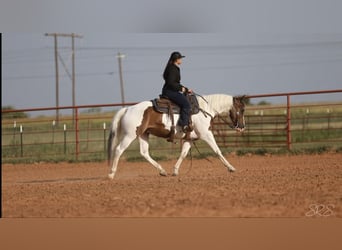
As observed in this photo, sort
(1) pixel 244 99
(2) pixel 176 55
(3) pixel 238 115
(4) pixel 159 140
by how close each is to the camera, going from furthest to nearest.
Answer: (4) pixel 159 140, (3) pixel 238 115, (1) pixel 244 99, (2) pixel 176 55

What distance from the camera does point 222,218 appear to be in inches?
178

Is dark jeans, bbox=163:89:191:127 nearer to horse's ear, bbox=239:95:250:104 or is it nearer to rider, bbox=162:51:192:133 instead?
rider, bbox=162:51:192:133

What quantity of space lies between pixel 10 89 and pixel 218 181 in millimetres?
2052

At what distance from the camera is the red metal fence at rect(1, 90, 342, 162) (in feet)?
19.7

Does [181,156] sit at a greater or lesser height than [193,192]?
greater

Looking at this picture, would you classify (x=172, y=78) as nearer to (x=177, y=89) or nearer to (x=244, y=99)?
(x=177, y=89)

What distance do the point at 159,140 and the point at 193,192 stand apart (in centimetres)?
193

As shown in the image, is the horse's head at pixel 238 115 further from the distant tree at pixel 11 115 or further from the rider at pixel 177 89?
the distant tree at pixel 11 115

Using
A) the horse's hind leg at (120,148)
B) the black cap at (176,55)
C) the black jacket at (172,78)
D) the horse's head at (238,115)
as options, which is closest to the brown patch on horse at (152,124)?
the horse's hind leg at (120,148)

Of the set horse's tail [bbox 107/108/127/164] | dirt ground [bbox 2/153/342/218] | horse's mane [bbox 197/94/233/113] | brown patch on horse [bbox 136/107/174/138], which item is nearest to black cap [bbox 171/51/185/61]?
horse's mane [bbox 197/94/233/113]

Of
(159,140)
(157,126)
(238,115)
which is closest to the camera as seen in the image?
(157,126)

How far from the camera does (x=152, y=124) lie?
239 inches

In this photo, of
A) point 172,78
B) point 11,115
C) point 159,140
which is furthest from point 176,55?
point 159,140

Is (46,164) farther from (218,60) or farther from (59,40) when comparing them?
(218,60)
